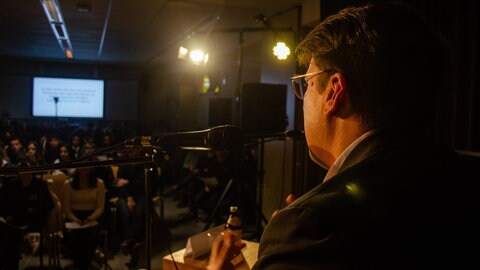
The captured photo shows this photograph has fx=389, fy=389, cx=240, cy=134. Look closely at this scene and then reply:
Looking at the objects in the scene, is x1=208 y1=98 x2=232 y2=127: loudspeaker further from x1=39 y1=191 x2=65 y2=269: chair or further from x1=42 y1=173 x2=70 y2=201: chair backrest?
x1=39 y1=191 x2=65 y2=269: chair

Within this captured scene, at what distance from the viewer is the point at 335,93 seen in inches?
28.5

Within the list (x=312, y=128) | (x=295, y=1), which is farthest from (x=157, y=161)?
(x=295, y=1)

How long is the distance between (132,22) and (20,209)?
3361mm

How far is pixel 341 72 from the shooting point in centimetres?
71

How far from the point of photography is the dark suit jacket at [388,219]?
0.53 metres

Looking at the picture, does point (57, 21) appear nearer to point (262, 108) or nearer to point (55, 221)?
point (55, 221)

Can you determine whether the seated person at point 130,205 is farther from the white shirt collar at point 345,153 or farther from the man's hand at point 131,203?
the white shirt collar at point 345,153

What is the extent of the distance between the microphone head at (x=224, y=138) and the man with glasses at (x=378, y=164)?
12.0 inches

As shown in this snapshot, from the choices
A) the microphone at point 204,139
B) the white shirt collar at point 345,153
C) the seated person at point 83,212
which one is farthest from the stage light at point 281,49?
the white shirt collar at point 345,153

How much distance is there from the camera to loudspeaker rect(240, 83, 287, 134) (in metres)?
3.80

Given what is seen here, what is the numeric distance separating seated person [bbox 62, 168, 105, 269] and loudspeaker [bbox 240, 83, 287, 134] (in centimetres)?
160

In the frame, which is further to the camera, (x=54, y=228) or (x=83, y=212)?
(x=83, y=212)

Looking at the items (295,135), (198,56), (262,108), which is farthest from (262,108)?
(295,135)

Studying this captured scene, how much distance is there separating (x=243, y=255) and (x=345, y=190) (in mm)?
1049
